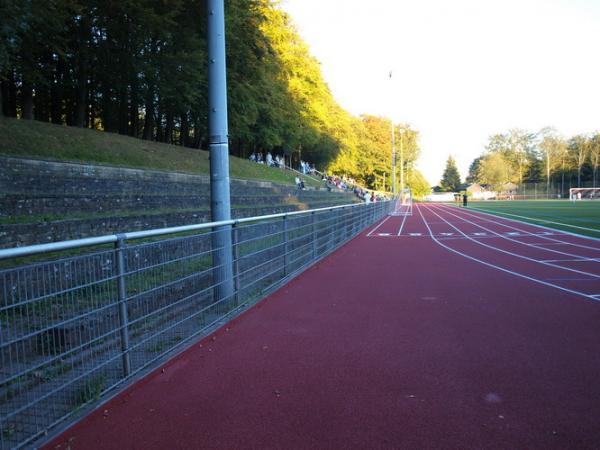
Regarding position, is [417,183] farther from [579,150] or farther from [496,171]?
[579,150]

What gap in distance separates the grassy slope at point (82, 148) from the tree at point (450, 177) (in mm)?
141723

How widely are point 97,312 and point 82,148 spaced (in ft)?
41.0

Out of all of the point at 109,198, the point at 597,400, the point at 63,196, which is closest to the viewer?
the point at 597,400

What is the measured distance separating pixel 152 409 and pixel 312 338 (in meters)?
2.28

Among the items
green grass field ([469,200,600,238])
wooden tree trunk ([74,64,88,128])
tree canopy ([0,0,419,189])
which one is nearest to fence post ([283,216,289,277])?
tree canopy ([0,0,419,189])

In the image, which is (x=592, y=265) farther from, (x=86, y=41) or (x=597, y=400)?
(x=86, y=41)

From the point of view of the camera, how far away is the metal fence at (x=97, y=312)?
345 cm

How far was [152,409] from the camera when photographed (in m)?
3.82

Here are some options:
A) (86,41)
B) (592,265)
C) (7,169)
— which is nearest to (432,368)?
(592,265)

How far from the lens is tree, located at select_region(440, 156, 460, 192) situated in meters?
154

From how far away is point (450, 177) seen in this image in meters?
156

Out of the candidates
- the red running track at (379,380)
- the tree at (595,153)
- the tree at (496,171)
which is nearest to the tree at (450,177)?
the tree at (496,171)

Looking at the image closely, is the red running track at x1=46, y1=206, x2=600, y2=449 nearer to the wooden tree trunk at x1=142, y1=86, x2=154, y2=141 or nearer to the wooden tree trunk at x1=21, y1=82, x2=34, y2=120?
the wooden tree trunk at x1=142, y1=86, x2=154, y2=141

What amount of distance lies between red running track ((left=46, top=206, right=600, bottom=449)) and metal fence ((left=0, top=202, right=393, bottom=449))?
0.30 meters
